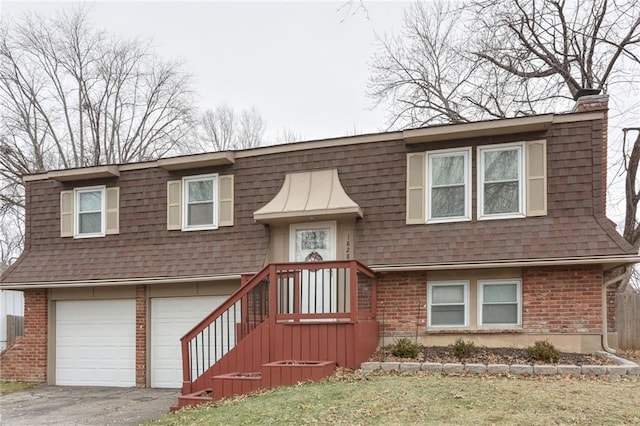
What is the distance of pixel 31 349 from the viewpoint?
1318 centimetres

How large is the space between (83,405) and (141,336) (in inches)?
91.0

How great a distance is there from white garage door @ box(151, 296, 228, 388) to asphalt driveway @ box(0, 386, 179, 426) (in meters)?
0.46

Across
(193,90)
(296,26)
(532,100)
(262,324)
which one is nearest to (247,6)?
(296,26)

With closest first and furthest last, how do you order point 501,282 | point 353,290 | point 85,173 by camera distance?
1. point 353,290
2. point 501,282
3. point 85,173

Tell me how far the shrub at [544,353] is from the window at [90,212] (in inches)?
367

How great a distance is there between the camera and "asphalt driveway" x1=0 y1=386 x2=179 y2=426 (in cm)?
904

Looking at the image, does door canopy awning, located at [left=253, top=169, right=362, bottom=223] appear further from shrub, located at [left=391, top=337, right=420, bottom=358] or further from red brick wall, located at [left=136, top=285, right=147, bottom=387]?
red brick wall, located at [left=136, top=285, right=147, bottom=387]

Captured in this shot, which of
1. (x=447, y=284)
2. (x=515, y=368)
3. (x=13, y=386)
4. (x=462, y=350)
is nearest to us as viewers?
(x=515, y=368)

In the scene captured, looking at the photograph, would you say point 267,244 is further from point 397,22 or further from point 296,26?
point 397,22

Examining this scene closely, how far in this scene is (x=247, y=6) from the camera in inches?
304

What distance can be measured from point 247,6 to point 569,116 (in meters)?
5.93

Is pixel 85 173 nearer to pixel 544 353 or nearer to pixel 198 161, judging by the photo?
pixel 198 161

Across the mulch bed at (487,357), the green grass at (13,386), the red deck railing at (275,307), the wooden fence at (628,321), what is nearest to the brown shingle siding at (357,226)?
the red deck railing at (275,307)

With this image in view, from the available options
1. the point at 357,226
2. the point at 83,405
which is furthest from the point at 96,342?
the point at 357,226
